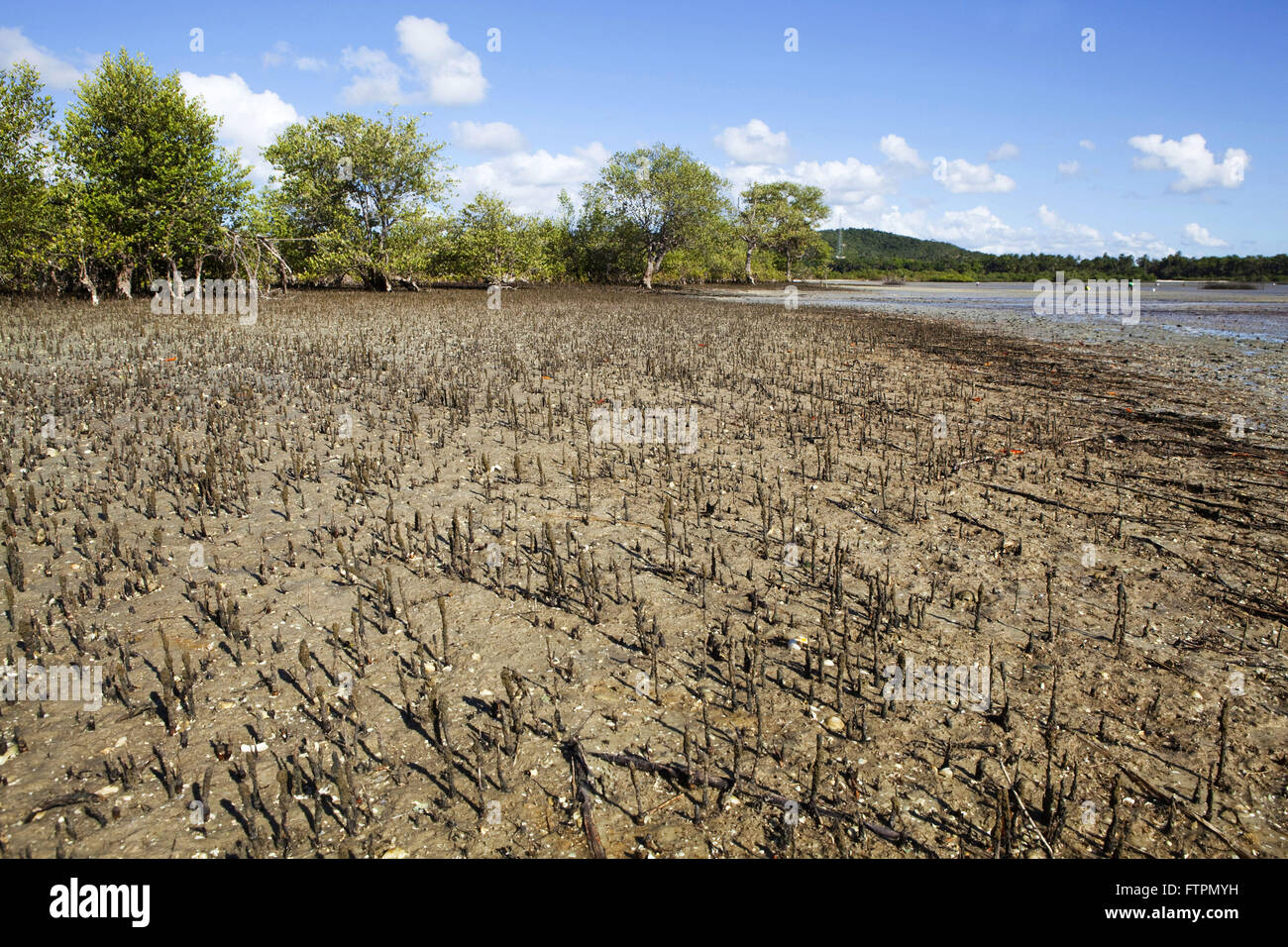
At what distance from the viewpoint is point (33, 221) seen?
858 inches

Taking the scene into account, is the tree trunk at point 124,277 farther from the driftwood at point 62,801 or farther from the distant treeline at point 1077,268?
the distant treeline at point 1077,268

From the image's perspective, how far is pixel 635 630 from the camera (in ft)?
15.1

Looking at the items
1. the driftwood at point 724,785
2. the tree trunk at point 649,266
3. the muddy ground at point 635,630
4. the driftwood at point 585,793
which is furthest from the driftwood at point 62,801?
the tree trunk at point 649,266

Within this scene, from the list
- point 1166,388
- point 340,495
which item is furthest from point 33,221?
point 1166,388

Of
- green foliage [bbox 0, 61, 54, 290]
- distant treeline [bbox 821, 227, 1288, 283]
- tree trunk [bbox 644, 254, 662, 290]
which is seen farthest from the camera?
distant treeline [bbox 821, 227, 1288, 283]

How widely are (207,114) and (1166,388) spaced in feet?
103

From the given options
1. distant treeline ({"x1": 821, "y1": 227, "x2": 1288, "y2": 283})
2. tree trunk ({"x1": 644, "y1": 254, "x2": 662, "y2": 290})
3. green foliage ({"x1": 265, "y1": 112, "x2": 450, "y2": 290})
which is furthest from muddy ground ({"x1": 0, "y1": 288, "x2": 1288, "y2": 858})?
distant treeline ({"x1": 821, "y1": 227, "x2": 1288, "y2": 283})

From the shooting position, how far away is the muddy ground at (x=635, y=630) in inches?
121

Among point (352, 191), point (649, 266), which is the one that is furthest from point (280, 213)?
point (649, 266)

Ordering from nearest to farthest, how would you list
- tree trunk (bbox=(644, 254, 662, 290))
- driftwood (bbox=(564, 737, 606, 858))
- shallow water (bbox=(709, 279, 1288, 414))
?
driftwood (bbox=(564, 737, 606, 858)) < shallow water (bbox=(709, 279, 1288, 414)) < tree trunk (bbox=(644, 254, 662, 290))

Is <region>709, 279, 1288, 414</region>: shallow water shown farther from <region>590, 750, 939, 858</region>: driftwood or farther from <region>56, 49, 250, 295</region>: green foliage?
<region>56, 49, 250, 295</region>: green foliage

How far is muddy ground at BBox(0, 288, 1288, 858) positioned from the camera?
3.08 meters

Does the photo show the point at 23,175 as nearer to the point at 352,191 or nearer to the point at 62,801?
the point at 352,191

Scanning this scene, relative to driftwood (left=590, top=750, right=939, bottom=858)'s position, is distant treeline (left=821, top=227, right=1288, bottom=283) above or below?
above
